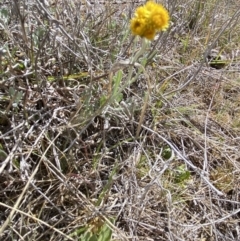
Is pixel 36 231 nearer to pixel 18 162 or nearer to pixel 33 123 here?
pixel 18 162

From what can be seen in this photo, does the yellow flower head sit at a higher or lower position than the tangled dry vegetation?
higher

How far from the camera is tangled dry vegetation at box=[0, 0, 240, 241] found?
42.1 inches

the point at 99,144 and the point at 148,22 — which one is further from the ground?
the point at 148,22

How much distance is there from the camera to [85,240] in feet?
3.34

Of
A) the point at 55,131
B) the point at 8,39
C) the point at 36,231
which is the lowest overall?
the point at 36,231

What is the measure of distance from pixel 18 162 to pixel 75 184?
0.49 ft

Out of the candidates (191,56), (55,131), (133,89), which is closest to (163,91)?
(133,89)

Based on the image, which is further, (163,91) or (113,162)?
(163,91)

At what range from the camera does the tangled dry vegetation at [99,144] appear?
107 centimetres

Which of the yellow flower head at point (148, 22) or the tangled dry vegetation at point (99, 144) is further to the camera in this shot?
the tangled dry vegetation at point (99, 144)

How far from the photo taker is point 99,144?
1205 mm

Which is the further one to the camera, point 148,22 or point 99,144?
point 99,144

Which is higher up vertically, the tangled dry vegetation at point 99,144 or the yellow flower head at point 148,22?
the yellow flower head at point 148,22

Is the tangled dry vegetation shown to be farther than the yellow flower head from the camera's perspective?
Yes
